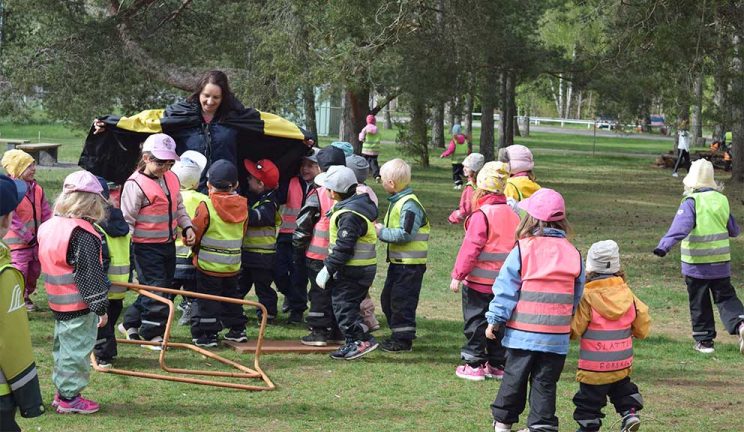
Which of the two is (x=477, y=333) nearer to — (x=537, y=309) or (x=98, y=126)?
(x=537, y=309)

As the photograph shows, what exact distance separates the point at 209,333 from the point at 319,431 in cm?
244

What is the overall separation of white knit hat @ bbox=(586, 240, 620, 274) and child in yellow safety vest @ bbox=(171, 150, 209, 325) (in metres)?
3.61

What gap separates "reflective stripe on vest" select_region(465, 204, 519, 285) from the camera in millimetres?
8375

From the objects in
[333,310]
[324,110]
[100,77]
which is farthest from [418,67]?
[324,110]


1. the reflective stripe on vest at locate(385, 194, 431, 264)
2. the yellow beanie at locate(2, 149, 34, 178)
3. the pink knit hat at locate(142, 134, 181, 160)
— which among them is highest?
the pink knit hat at locate(142, 134, 181, 160)

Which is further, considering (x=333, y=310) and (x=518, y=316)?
(x=333, y=310)

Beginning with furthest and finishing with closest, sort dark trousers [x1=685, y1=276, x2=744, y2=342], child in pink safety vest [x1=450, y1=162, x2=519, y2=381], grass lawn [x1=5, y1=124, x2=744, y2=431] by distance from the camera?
dark trousers [x1=685, y1=276, x2=744, y2=342]
child in pink safety vest [x1=450, y1=162, x2=519, y2=381]
grass lawn [x1=5, y1=124, x2=744, y2=431]

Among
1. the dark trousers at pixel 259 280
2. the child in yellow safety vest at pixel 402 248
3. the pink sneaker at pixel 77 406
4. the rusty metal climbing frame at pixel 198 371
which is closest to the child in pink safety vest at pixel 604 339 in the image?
the rusty metal climbing frame at pixel 198 371

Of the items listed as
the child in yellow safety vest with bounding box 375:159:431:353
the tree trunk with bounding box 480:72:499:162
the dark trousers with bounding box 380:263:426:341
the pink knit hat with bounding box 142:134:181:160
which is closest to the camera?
the pink knit hat with bounding box 142:134:181:160

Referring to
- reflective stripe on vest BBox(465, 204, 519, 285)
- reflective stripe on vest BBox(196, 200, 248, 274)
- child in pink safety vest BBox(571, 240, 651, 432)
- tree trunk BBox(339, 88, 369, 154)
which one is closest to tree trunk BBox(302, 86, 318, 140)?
tree trunk BBox(339, 88, 369, 154)

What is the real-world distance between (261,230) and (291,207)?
813mm

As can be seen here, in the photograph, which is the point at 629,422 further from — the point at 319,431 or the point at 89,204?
the point at 89,204

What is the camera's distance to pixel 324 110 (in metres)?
48.0

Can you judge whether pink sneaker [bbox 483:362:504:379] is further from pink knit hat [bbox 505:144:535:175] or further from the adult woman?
the adult woman
